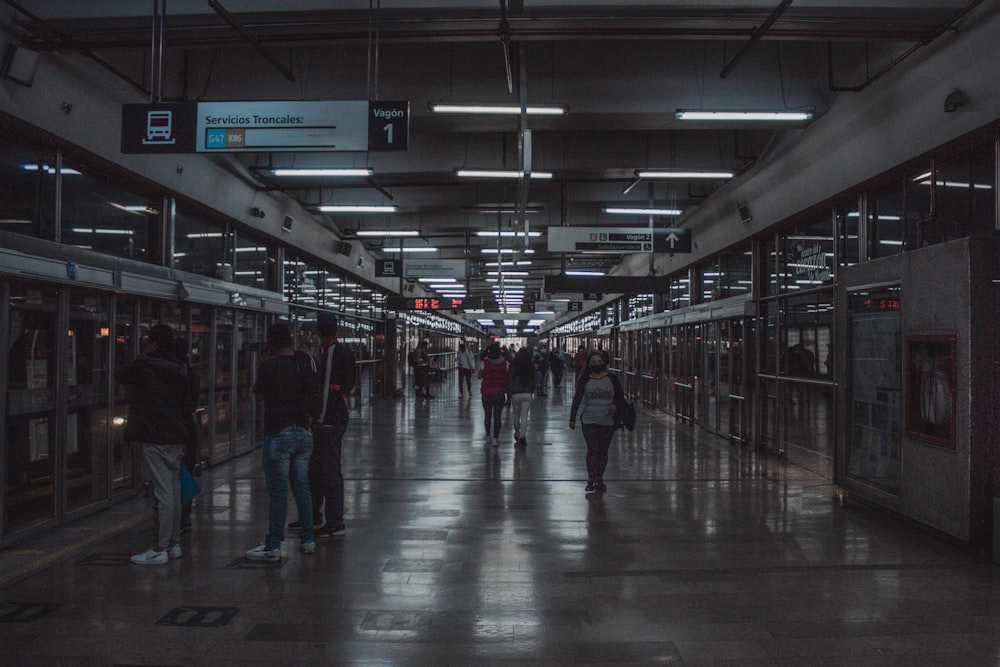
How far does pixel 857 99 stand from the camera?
24.6 ft

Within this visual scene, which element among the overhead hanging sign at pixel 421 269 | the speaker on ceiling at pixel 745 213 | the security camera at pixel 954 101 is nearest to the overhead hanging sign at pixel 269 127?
the security camera at pixel 954 101

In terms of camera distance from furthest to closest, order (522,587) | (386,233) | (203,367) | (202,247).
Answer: (386,233)
(202,247)
(203,367)
(522,587)

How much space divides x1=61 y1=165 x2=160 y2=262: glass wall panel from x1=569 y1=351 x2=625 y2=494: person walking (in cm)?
515

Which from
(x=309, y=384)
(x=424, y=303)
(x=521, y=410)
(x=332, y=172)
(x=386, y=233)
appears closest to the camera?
(x=309, y=384)

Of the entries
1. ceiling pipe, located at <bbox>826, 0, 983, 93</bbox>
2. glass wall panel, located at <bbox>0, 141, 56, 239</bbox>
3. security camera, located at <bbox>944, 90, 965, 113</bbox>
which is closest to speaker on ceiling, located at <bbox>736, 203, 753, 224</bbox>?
ceiling pipe, located at <bbox>826, 0, 983, 93</bbox>

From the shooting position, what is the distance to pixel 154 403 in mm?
5008

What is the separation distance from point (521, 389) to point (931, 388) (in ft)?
19.6

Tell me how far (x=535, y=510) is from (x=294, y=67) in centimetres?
601

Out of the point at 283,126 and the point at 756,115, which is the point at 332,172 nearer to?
the point at 283,126

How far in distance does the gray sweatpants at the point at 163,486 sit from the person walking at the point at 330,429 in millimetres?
1026

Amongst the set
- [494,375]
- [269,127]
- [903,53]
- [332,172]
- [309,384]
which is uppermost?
[903,53]

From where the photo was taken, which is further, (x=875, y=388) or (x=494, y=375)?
(x=494, y=375)

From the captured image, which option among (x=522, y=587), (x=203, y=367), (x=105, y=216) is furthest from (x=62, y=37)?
(x=522, y=587)

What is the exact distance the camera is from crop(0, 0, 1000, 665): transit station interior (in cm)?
411
